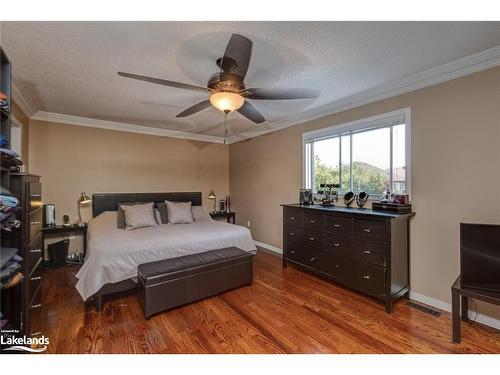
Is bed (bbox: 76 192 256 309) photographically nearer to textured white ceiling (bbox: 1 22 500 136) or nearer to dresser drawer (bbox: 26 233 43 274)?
dresser drawer (bbox: 26 233 43 274)

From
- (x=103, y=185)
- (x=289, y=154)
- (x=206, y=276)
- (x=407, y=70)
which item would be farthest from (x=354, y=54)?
(x=103, y=185)

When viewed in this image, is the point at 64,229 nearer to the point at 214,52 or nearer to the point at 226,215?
the point at 226,215

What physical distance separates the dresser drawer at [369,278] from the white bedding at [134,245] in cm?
146

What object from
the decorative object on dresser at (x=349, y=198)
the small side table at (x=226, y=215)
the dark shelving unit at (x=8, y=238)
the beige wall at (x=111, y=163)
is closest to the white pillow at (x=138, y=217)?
the beige wall at (x=111, y=163)

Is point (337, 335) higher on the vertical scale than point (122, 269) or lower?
lower

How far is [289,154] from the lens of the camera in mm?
4184

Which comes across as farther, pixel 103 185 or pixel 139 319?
pixel 103 185

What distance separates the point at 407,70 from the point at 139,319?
144 inches

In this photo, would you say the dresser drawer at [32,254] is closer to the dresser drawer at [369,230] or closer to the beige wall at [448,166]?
the dresser drawer at [369,230]

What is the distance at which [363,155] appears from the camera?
3.17 m

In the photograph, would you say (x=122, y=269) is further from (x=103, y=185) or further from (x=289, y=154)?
(x=289, y=154)

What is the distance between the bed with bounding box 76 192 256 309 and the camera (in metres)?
2.35

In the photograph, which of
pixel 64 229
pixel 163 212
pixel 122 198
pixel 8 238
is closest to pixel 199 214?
pixel 163 212

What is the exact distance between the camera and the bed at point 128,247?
92.7 inches
